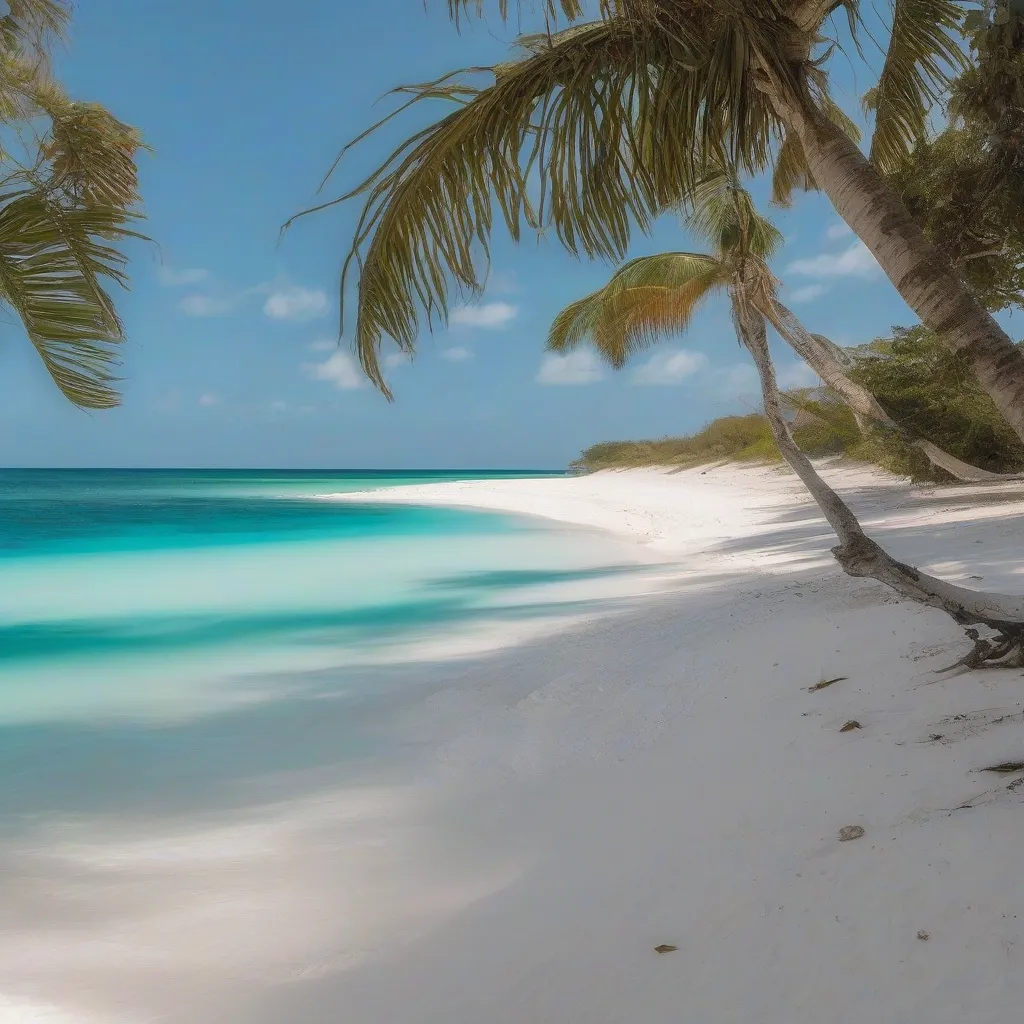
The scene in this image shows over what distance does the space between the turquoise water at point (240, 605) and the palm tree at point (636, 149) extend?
3.86 metres

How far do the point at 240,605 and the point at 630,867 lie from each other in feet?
29.5

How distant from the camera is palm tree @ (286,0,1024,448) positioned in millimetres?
2533

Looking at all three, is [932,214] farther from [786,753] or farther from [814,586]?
[786,753]

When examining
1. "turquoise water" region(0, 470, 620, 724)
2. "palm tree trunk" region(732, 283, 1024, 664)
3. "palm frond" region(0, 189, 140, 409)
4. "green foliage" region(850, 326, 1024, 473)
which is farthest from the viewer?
"green foliage" region(850, 326, 1024, 473)

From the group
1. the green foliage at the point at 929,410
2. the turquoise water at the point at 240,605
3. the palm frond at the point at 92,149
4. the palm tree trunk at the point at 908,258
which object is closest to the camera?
the palm tree trunk at the point at 908,258

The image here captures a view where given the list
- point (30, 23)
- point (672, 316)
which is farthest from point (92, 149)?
point (672, 316)

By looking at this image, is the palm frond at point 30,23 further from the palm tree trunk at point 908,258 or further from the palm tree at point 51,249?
the palm tree trunk at point 908,258

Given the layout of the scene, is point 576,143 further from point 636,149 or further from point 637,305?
point 637,305

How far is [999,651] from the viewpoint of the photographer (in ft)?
9.83

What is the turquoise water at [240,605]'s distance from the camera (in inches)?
258

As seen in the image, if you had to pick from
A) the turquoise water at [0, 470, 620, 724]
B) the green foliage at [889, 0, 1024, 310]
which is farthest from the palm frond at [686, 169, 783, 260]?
the turquoise water at [0, 470, 620, 724]

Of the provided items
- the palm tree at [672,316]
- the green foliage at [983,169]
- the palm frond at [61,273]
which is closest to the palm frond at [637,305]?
the palm tree at [672,316]

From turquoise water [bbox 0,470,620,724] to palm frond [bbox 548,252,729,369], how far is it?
3.16 metres

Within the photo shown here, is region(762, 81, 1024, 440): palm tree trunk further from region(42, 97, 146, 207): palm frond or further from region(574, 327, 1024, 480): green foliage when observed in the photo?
region(574, 327, 1024, 480): green foliage
